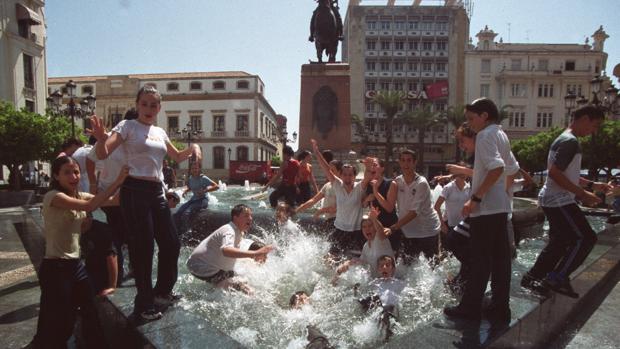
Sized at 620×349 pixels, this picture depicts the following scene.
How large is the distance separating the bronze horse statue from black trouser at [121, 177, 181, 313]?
12.1 metres

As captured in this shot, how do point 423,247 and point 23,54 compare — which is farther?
point 23,54

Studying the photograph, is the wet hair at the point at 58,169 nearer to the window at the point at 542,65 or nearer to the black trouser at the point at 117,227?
the black trouser at the point at 117,227

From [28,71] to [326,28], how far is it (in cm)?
2607

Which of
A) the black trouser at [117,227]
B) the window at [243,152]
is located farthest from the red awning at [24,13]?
the black trouser at [117,227]

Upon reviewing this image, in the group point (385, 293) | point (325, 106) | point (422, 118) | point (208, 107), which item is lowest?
point (385, 293)

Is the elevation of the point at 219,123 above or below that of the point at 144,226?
above

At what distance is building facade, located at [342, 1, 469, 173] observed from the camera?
52.2m

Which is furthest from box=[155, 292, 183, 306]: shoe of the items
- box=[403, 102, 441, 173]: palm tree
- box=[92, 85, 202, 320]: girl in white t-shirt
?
box=[403, 102, 441, 173]: palm tree

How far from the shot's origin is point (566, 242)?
11.8 feet

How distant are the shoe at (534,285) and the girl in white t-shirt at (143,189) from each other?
3177 millimetres

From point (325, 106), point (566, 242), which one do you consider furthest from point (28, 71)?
point (566, 242)

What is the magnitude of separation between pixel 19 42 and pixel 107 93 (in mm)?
27328

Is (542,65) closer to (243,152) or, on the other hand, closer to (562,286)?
(243,152)

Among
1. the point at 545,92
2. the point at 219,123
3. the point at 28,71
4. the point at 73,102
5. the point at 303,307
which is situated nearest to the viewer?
the point at 303,307
